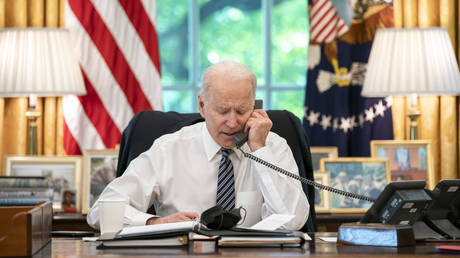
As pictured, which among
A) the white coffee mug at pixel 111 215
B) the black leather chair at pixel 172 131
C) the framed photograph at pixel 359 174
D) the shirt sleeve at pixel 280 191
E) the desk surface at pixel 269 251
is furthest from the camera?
the framed photograph at pixel 359 174

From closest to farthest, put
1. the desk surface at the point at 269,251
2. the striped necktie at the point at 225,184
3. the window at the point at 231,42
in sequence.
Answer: the desk surface at the point at 269,251 → the striped necktie at the point at 225,184 → the window at the point at 231,42

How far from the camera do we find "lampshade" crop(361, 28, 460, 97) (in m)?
3.62

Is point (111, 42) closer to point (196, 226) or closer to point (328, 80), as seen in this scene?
point (328, 80)

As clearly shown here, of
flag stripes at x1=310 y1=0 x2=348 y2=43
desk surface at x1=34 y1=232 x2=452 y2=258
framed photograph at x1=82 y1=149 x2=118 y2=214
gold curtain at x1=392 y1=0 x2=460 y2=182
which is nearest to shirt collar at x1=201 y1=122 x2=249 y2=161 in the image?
desk surface at x1=34 y1=232 x2=452 y2=258

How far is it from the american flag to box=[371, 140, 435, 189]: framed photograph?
1148 mm

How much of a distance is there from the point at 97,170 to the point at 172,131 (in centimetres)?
91

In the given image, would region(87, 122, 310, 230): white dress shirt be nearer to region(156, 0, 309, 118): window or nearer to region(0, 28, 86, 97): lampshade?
region(0, 28, 86, 97): lampshade

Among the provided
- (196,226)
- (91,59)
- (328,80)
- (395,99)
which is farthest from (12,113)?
(196,226)

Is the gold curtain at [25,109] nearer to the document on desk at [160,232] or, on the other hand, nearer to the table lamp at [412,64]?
the table lamp at [412,64]

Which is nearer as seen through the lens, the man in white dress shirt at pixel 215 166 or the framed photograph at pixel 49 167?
the man in white dress shirt at pixel 215 166

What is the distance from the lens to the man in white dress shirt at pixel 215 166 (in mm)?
2494

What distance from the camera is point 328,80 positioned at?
12.9ft

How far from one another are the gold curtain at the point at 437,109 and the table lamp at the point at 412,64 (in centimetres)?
28

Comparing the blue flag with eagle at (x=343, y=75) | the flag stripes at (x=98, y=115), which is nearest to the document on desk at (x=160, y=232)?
the flag stripes at (x=98, y=115)
